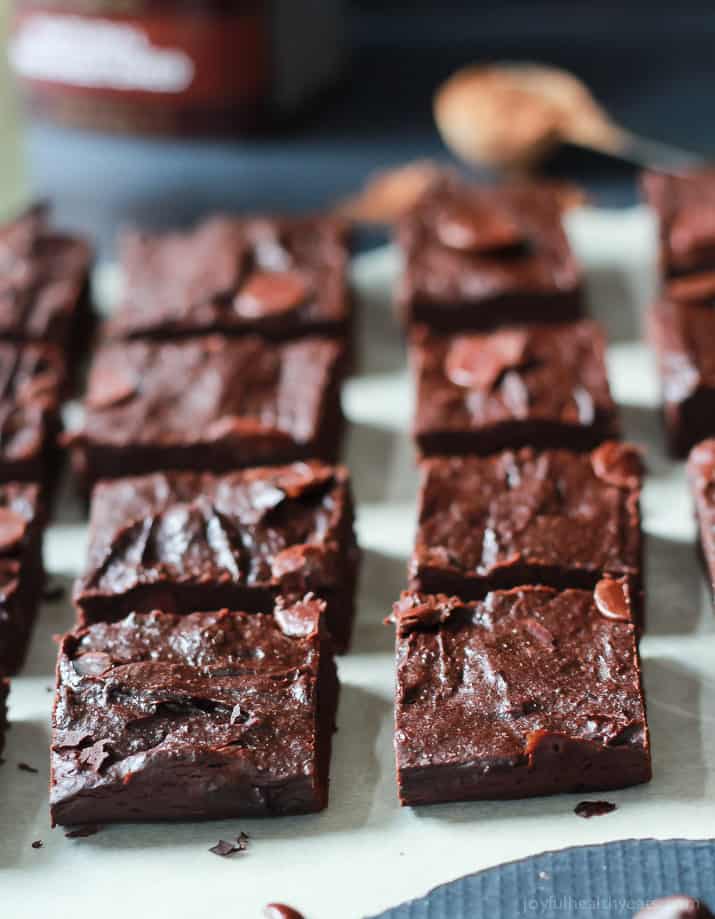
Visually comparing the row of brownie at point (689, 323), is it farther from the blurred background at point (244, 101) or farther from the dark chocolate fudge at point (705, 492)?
the blurred background at point (244, 101)

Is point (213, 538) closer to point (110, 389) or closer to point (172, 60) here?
point (110, 389)

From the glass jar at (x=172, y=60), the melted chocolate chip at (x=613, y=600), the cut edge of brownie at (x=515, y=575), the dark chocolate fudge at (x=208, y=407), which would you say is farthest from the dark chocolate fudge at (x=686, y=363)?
the glass jar at (x=172, y=60)

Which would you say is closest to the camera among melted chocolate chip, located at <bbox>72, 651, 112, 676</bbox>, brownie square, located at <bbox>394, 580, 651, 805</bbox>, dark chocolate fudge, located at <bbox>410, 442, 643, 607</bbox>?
brownie square, located at <bbox>394, 580, 651, 805</bbox>

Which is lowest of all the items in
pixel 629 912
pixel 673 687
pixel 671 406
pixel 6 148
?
pixel 629 912

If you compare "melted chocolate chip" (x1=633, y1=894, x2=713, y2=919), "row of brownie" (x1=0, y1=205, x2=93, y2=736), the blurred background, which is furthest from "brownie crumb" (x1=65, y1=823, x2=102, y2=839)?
the blurred background

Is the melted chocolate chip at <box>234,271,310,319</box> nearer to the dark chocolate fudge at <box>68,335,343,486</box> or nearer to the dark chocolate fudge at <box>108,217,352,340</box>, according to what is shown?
the dark chocolate fudge at <box>108,217,352,340</box>

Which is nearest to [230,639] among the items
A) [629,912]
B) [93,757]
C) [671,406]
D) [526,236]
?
[93,757]

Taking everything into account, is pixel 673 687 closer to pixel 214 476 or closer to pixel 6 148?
pixel 214 476
